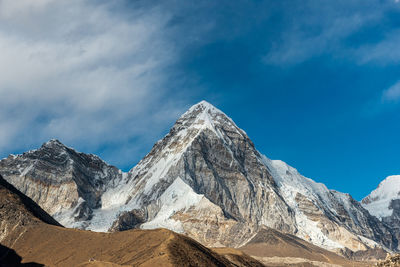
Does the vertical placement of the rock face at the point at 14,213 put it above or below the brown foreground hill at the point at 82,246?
above

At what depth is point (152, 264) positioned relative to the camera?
8456 centimetres

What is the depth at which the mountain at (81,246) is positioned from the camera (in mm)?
94188

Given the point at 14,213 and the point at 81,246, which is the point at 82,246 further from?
the point at 14,213

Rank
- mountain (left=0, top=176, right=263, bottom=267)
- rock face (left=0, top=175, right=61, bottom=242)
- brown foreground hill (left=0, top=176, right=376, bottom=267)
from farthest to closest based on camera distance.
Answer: rock face (left=0, top=175, right=61, bottom=242) → mountain (left=0, top=176, right=263, bottom=267) → brown foreground hill (left=0, top=176, right=376, bottom=267)

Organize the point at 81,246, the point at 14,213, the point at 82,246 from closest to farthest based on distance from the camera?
1. the point at 82,246
2. the point at 81,246
3. the point at 14,213

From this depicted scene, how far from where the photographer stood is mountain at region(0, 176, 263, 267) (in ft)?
309

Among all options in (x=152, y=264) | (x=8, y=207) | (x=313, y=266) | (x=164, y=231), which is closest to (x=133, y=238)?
(x=164, y=231)

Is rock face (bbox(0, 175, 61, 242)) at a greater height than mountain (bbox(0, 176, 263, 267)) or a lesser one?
greater

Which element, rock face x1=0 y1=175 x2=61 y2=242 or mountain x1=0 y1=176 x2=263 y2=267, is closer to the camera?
mountain x1=0 y1=176 x2=263 y2=267

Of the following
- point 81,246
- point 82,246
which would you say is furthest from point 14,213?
point 82,246

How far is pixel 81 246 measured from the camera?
374ft

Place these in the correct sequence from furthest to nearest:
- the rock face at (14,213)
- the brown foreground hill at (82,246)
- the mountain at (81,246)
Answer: the rock face at (14,213) → the mountain at (81,246) → the brown foreground hill at (82,246)

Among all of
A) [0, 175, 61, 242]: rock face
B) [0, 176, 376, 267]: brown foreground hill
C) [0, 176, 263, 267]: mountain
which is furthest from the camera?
[0, 175, 61, 242]: rock face

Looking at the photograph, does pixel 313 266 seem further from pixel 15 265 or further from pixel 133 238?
pixel 15 265
